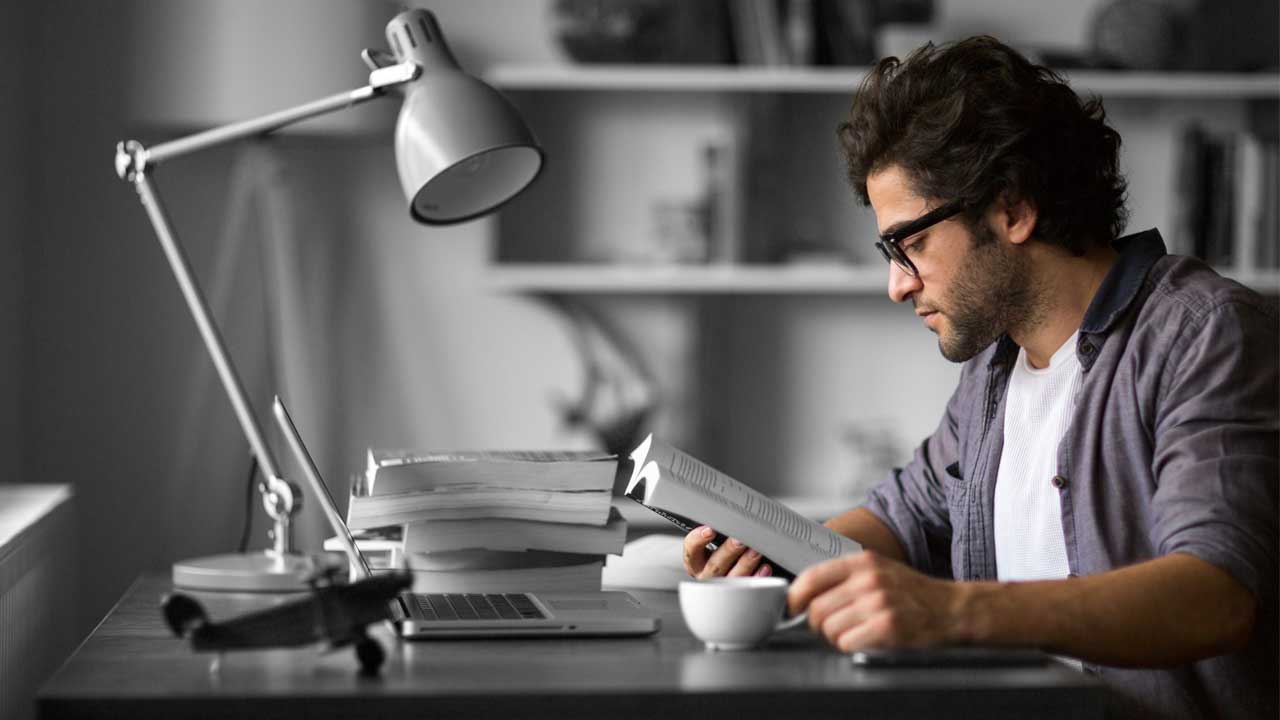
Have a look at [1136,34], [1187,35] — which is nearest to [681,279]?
[1136,34]

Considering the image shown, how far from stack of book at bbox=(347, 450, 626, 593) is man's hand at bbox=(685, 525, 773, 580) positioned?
81 millimetres

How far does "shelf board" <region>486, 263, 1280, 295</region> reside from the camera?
9.99ft

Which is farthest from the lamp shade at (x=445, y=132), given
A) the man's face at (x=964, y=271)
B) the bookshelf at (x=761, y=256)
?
the bookshelf at (x=761, y=256)

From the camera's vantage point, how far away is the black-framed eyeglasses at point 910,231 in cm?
170

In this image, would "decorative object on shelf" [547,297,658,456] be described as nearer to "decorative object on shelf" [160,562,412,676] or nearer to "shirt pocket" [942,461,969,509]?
"shirt pocket" [942,461,969,509]

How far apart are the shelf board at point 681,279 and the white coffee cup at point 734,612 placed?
6.03ft

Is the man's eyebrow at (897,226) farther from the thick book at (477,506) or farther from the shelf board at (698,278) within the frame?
the shelf board at (698,278)

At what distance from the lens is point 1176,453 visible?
1.39 meters

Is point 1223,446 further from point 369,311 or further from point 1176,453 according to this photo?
point 369,311

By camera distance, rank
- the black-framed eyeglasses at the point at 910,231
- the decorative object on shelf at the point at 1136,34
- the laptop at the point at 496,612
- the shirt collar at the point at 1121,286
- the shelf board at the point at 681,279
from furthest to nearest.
→ the decorative object on shelf at the point at 1136,34 → the shelf board at the point at 681,279 → the black-framed eyeglasses at the point at 910,231 → the shirt collar at the point at 1121,286 → the laptop at the point at 496,612

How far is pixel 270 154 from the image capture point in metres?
3.26

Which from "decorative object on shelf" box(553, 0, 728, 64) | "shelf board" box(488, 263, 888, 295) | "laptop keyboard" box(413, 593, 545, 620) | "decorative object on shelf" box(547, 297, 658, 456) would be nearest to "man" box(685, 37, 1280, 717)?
"laptop keyboard" box(413, 593, 545, 620)

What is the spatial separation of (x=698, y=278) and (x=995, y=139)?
1373mm

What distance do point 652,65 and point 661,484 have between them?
199cm
